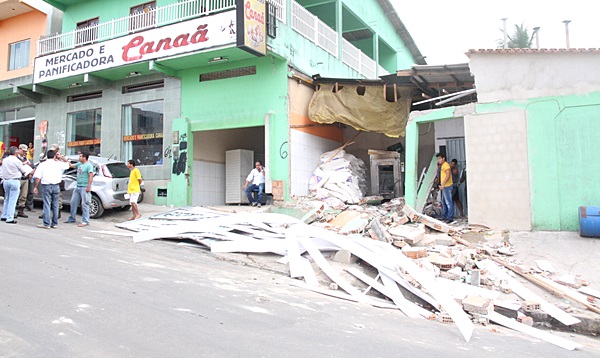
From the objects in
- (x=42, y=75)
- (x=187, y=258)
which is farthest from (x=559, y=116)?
(x=42, y=75)

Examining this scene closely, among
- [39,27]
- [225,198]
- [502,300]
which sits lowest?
[502,300]

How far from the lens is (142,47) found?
1343cm

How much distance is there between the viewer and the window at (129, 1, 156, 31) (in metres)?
14.2

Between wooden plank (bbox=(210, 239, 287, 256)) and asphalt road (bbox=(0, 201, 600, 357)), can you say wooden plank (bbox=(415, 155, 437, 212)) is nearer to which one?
wooden plank (bbox=(210, 239, 287, 256))

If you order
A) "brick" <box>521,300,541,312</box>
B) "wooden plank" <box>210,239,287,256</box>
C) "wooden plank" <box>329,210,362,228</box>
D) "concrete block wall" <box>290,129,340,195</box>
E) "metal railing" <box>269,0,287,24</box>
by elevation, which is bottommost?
"brick" <box>521,300,541,312</box>

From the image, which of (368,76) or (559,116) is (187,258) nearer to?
(559,116)

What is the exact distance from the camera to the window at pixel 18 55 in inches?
697

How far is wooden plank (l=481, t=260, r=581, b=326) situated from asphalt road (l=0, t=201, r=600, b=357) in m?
0.27

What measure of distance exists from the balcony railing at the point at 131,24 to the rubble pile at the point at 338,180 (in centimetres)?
547

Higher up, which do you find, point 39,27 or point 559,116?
point 39,27

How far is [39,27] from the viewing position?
1753cm

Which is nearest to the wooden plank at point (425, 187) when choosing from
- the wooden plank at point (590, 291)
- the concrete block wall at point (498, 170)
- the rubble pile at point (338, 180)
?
the concrete block wall at point (498, 170)

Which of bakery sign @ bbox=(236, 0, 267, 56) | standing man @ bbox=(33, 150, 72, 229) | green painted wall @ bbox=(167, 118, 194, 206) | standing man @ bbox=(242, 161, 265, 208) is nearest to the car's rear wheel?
standing man @ bbox=(33, 150, 72, 229)

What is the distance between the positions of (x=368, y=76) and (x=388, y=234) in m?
11.1
